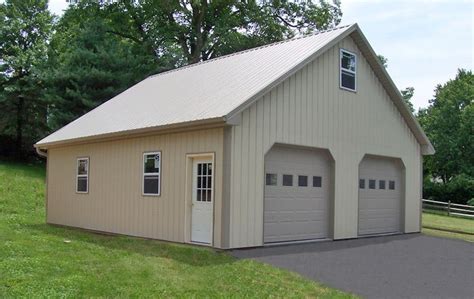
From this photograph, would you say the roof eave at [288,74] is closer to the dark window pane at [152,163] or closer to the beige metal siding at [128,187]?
the beige metal siding at [128,187]

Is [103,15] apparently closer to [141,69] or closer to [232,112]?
[141,69]

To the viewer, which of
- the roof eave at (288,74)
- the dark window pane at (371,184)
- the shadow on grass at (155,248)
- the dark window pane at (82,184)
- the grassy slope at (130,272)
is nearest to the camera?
the grassy slope at (130,272)

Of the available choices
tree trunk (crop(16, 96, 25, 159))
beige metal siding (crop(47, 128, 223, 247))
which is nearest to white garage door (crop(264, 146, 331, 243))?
beige metal siding (crop(47, 128, 223, 247))

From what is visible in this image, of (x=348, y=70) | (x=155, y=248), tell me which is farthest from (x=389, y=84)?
(x=155, y=248)

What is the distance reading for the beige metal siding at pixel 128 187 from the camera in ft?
41.0

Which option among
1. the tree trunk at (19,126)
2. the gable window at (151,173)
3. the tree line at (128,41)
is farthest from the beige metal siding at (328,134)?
the tree trunk at (19,126)

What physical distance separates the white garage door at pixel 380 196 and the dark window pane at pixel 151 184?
5950 millimetres

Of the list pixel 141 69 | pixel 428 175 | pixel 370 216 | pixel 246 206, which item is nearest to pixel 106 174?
pixel 246 206

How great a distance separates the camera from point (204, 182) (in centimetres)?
1220

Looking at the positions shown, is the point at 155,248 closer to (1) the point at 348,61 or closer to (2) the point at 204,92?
(2) the point at 204,92

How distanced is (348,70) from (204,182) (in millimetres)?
5722

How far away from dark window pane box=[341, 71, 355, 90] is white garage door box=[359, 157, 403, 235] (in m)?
2.29

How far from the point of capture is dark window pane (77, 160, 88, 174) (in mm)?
16672

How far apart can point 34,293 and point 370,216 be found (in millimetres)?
11107
